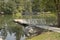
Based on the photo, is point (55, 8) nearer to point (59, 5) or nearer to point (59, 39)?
point (59, 5)

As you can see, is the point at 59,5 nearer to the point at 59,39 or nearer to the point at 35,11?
the point at 59,39

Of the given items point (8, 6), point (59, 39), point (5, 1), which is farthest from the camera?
point (8, 6)

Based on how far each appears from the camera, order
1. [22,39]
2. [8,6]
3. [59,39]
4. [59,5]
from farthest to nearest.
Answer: [8,6] < [59,5] < [22,39] < [59,39]

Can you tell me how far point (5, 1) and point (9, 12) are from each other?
22.6ft

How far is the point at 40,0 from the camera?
20.4m

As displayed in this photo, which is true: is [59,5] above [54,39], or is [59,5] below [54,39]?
above

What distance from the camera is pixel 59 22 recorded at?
19.2m

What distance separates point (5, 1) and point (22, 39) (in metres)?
37.3

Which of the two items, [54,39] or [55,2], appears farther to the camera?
[55,2]

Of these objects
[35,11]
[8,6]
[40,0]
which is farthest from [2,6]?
[40,0]

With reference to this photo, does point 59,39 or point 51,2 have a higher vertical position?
point 51,2

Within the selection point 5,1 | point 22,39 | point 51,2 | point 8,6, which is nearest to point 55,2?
point 51,2

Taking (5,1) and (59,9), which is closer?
(59,9)

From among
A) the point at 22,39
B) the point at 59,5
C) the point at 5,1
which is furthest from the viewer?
the point at 5,1
